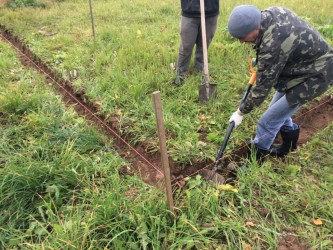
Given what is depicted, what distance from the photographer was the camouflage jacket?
2.27 meters

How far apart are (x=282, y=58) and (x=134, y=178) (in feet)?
5.35

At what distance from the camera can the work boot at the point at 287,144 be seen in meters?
3.04

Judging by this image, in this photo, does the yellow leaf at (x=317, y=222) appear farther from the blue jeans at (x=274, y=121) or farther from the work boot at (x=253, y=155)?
the blue jeans at (x=274, y=121)

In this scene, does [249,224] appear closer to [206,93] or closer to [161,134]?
[161,134]

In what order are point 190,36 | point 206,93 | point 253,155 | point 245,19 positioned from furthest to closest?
point 190,36 < point 206,93 < point 253,155 < point 245,19

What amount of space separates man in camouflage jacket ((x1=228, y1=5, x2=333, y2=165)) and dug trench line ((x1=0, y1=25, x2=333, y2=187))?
0.67 m

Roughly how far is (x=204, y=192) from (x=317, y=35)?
5.27 ft

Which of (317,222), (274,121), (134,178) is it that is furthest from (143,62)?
(317,222)

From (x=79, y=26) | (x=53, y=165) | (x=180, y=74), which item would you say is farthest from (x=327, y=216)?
(x=79, y=26)

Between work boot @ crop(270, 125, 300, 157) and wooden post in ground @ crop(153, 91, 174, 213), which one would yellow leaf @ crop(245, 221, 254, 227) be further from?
work boot @ crop(270, 125, 300, 157)

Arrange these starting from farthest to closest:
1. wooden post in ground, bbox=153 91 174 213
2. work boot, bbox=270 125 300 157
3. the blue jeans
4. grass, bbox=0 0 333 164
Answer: grass, bbox=0 0 333 164 → work boot, bbox=270 125 300 157 → the blue jeans → wooden post in ground, bbox=153 91 174 213

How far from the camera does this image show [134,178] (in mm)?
2756

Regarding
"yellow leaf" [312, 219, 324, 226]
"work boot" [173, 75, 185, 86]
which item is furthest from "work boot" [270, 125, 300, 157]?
"work boot" [173, 75, 185, 86]

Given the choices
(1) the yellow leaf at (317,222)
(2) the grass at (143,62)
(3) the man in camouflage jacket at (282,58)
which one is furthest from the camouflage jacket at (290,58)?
(1) the yellow leaf at (317,222)
